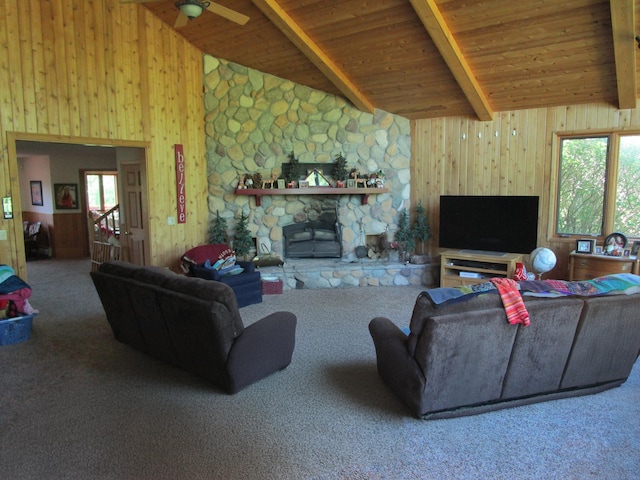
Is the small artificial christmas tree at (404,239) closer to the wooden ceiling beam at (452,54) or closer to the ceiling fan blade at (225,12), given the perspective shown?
the wooden ceiling beam at (452,54)

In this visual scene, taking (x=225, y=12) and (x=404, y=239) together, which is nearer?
(x=225, y=12)

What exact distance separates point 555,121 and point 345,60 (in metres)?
2.97

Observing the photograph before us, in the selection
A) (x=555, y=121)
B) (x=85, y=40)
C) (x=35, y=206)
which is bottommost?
(x=35, y=206)

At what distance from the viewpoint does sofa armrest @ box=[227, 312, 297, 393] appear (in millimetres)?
3199

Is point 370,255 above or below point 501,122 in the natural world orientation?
below

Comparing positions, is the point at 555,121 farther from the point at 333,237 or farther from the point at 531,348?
the point at 531,348

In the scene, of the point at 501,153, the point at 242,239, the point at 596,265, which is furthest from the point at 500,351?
the point at 242,239

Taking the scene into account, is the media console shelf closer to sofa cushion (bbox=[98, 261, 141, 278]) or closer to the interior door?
sofa cushion (bbox=[98, 261, 141, 278])

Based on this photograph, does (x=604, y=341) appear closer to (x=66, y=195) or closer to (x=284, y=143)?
(x=284, y=143)

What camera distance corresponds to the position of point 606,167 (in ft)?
19.1

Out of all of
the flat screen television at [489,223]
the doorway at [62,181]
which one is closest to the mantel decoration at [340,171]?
the flat screen television at [489,223]

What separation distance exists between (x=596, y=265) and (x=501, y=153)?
202 centimetres

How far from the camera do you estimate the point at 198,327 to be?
3.16 meters

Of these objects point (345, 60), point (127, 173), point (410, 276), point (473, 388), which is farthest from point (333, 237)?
point (473, 388)
